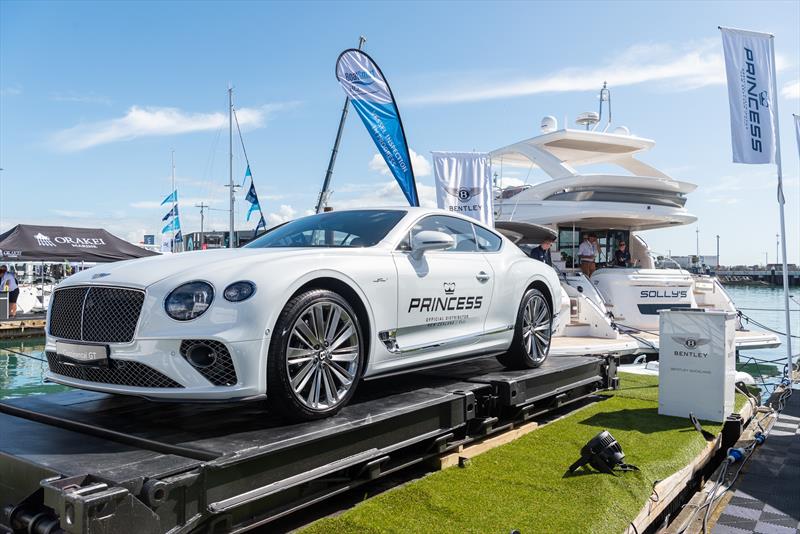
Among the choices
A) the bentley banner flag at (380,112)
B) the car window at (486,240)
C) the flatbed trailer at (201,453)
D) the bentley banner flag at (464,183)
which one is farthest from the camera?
the bentley banner flag at (464,183)

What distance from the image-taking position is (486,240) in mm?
5543

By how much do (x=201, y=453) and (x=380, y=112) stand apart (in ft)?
27.0

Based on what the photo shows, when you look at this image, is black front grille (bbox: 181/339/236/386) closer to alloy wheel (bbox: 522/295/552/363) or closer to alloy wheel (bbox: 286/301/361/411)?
alloy wheel (bbox: 286/301/361/411)

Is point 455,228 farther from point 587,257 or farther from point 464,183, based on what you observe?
point 587,257

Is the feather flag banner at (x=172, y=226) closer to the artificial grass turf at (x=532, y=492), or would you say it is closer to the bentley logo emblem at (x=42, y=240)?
the bentley logo emblem at (x=42, y=240)

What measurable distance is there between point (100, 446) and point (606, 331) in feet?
36.1

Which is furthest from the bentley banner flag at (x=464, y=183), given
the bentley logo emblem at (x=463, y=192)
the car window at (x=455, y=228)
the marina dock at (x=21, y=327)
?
the marina dock at (x=21, y=327)

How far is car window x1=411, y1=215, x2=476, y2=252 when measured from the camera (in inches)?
193

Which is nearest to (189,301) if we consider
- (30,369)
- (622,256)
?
(30,369)

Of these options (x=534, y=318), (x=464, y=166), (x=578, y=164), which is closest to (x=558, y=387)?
(x=534, y=318)

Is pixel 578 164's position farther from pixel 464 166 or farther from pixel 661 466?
pixel 661 466

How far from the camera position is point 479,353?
5.17 m

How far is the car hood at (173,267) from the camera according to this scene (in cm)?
340

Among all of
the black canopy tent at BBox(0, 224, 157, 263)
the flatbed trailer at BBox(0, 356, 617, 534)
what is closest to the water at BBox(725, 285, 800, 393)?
the flatbed trailer at BBox(0, 356, 617, 534)
